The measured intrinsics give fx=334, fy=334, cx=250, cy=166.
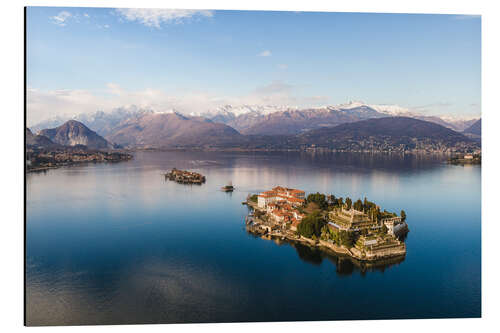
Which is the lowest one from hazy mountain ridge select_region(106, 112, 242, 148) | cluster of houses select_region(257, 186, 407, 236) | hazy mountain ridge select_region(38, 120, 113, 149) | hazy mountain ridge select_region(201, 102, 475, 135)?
cluster of houses select_region(257, 186, 407, 236)

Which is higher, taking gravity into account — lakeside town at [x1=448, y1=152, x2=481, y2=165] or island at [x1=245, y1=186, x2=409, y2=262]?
lakeside town at [x1=448, y1=152, x2=481, y2=165]

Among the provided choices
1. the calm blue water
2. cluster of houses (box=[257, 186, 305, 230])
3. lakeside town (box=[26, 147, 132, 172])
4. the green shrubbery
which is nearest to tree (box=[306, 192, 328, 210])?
cluster of houses (box=[257, 186, 305, 230])

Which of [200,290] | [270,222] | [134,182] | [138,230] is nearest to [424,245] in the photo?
[270,222]

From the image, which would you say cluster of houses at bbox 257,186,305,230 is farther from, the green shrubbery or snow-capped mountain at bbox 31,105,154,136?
snow-capped mountain at bbox 31,105,154,136

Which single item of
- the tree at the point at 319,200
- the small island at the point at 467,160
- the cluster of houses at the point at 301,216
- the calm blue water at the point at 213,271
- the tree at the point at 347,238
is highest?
the small island at the point at 467,160

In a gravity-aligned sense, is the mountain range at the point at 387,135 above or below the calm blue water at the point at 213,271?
above

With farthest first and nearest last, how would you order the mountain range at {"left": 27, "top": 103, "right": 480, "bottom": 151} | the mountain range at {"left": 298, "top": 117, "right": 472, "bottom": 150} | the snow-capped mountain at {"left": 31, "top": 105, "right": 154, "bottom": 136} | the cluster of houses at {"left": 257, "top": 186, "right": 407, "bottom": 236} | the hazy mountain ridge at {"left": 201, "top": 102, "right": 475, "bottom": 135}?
the hazy mountain ridge at {"left": 201, "top": 102, "right": 475, "bottom": 135} → the snow-capped mountain at {"left": 31, "top": 105, "right": 154, "bottom": 136} → the mountain range at {"left": 298, "top": 117, "right": 472, "bottom": 150} → the mountain range at {"left": 27, "top": 103, "right": 480, "bottom": 151} → the cluster of houses at {"left": 257, "top": 186, "right": 407, "bottom": 236}

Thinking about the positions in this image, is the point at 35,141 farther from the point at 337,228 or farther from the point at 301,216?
the point at 337,228

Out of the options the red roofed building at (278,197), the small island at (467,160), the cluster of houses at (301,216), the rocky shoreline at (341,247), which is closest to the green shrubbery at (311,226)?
the rocky shoreline at (341,247)

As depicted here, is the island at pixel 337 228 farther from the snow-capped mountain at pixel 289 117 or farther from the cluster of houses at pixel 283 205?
the snow-capped mountain at pixel 289 117
